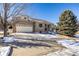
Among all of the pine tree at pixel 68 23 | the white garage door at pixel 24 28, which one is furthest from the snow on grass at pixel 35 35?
the pine tree at pixel 68 23

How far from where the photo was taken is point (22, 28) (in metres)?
3.08

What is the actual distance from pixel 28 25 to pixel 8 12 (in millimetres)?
408

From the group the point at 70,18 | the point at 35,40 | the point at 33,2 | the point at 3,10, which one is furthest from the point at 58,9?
the point at 3,10

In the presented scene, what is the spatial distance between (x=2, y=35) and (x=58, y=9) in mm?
1048

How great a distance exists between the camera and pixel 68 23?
3.03 m

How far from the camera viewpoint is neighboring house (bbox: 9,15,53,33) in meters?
3.03

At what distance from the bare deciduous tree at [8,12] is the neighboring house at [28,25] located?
3.3 inches

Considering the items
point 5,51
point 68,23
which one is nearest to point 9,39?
point 5,51

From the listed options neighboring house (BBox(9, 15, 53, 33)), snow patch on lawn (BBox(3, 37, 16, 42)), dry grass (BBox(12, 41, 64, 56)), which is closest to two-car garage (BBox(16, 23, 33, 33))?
neighboring house (BBox(9, 15, 53, 33))

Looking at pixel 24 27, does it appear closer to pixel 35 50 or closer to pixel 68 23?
pixel 35 50

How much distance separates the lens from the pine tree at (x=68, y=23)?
9.82ft

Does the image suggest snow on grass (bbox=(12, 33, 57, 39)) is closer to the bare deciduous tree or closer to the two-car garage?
the two-car garage

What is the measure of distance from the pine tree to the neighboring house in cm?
19

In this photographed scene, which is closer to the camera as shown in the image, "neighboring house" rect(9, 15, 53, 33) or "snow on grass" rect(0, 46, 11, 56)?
"snow on grass" rect(0, 46, 11, 56)
